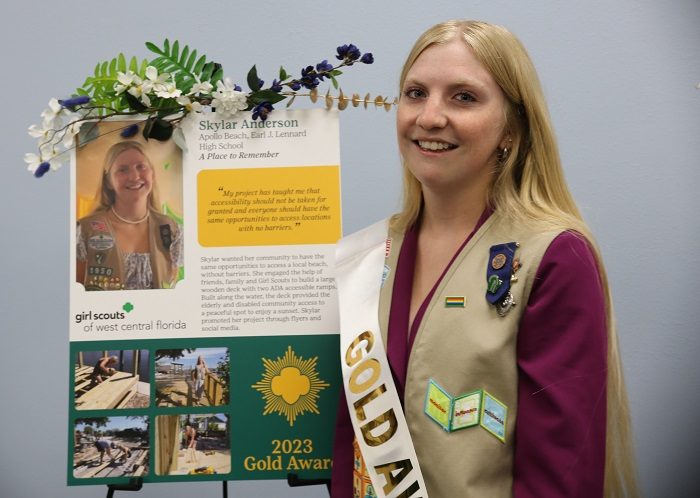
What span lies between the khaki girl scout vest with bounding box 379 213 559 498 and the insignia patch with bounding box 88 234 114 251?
81 centimetres

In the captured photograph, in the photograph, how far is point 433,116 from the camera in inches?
61.5

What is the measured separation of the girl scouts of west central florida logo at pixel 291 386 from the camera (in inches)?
73.2

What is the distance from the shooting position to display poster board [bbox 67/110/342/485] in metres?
1.85

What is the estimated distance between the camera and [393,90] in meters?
2.58

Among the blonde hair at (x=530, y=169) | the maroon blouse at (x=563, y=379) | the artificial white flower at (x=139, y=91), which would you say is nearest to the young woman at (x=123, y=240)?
the artificial white flower at (x=139, y=91)

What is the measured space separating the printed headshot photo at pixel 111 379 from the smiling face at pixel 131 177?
15.1 inches

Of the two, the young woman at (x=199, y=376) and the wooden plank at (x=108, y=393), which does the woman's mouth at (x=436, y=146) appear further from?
the wooden plank at (x=108, y=393)

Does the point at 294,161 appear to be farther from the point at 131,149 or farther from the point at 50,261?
the point at 50,261

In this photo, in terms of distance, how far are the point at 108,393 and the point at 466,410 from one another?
2.95 ft

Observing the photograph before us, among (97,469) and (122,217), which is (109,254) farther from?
(97,469)

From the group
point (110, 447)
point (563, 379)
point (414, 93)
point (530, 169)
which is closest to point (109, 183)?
point (110, 447)

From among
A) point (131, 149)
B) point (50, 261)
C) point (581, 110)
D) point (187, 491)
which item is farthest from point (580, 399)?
point (50, 261)

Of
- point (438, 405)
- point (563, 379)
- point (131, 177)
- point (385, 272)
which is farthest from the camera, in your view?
point (131, 177)

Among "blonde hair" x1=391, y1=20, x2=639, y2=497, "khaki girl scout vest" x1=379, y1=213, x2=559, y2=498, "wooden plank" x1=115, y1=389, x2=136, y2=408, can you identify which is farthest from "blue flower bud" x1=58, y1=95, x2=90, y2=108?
"khaki girl scout vest" x1=379, y1=213, x2=559, y2=498
